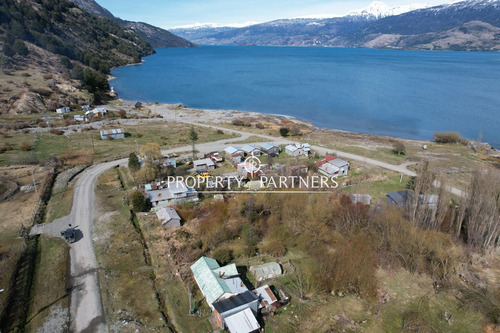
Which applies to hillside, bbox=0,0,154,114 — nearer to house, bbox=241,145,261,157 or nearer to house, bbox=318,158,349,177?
house, bbox=241,145,261,157

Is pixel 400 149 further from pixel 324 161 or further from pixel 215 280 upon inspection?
pixel 215 280

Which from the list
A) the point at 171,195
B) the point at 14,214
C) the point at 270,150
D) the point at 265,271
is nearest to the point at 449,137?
the point at 270,150

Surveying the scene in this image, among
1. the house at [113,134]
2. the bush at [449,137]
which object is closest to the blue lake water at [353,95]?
the bush at [449,137]

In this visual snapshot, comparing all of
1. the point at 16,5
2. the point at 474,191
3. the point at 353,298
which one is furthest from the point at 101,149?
the point at 16,5

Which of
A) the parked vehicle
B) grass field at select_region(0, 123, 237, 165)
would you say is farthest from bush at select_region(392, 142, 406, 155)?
the parked vehicle

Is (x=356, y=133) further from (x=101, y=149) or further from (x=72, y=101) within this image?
(x=72, y=101)

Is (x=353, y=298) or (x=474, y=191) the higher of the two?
(x=474, y=191)
